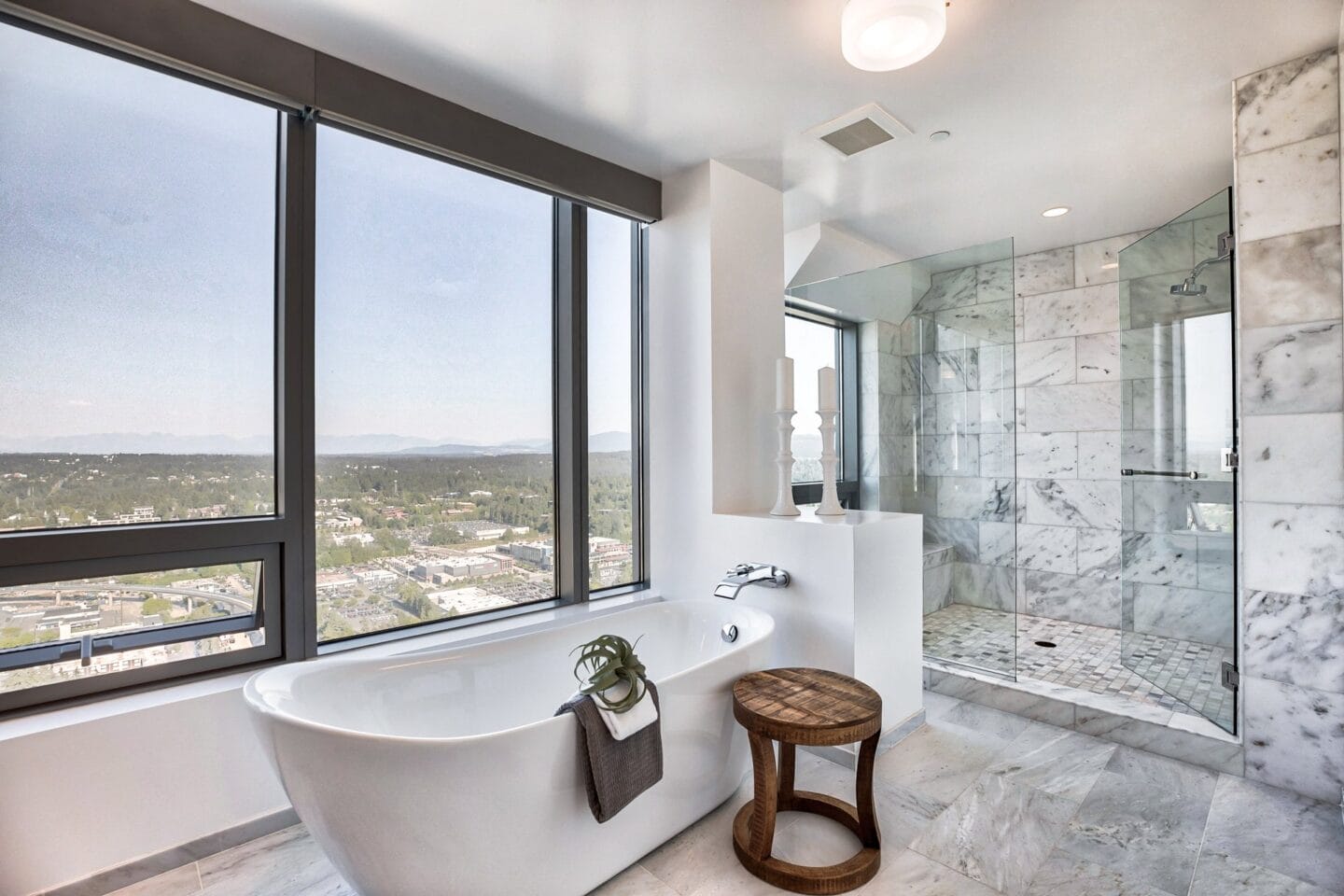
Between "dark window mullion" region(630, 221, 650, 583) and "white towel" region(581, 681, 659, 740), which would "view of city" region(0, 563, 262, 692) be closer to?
"white towel" region(581, 681, 659, 740)

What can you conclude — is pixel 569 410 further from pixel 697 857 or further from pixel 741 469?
pixel 697 857

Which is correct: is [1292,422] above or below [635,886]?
above

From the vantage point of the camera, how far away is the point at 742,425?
118 inches

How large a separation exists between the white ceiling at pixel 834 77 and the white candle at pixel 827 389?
976 mm

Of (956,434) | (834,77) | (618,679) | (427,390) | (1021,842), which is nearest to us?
(618,679)

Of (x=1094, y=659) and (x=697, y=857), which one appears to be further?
(x=1094, y=659)

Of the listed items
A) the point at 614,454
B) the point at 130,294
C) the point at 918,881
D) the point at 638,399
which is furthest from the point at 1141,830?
the point at 130,294

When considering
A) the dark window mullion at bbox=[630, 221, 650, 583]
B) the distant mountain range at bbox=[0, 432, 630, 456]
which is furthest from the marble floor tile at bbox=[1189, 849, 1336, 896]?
the distant mountain range at bbox=[0, 432, 630, 456]

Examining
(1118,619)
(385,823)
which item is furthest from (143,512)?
(1118,619)

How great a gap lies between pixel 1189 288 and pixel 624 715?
2.87m

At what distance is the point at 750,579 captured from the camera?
8.61 feet

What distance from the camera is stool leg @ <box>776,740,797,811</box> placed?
213cm

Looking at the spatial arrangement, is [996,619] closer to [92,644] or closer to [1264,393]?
[1264,393]

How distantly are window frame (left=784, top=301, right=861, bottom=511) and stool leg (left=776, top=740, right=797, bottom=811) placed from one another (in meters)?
1.61
